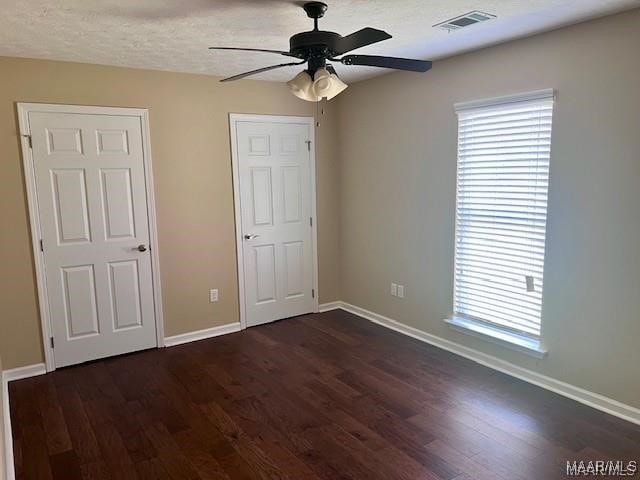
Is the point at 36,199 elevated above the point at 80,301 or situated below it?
above

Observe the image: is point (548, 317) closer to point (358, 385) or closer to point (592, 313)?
point (592, 313)

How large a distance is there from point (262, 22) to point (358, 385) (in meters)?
2.52

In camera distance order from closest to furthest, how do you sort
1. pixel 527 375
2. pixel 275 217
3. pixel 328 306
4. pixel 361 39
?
1. pixel 361 39
2. pixel 527 375
3. pixel 275 217
4. pixel 328 306

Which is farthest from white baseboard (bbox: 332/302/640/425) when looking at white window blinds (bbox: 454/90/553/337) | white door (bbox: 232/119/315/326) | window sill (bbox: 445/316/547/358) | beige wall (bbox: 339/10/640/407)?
white door (bbox: 232/119/315/326)

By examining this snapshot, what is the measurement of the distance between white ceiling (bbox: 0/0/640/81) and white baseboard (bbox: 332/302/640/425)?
2367 millimetres

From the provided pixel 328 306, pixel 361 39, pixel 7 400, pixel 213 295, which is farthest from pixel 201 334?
pixel 361 39

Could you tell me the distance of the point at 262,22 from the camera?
2.71m

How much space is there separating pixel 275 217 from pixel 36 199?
2088 mm

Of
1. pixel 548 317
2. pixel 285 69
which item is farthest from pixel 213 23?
pixel 548 317

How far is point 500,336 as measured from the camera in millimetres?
3514

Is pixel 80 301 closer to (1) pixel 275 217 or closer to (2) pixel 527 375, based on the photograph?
(1) pixel 275 217

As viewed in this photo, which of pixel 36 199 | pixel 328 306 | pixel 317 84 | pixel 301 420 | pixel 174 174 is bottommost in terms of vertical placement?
pixel 301 420

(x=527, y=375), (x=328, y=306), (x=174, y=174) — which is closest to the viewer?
(x=527, y=375)

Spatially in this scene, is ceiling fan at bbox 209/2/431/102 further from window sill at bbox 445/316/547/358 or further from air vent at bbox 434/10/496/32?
window sill at bbox 445/316/547/358
